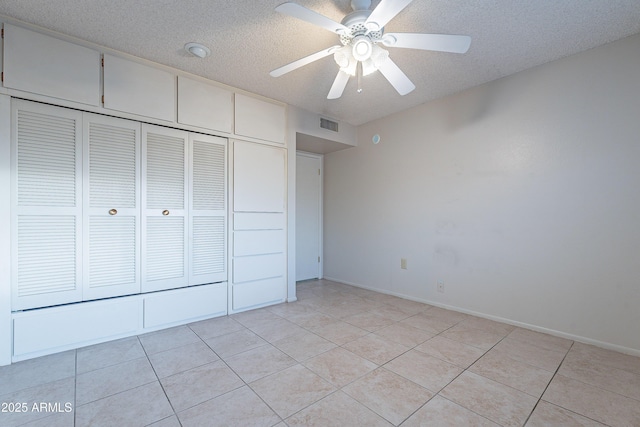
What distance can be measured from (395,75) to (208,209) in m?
2.16

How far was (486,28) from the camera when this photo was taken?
2.09 m

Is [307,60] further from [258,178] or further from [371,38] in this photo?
[258,178]

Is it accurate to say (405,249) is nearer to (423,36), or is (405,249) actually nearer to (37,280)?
(423,36)

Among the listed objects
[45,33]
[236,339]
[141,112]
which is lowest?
[236,339]

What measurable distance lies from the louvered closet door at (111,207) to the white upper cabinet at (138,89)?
16cm

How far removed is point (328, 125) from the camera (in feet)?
13.0

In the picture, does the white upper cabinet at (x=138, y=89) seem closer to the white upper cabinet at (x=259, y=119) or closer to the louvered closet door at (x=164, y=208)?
the louvered closet door at (x=164, y=208)

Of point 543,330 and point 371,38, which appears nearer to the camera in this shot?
point 371,38

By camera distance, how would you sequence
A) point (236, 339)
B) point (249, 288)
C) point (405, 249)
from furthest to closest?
point (405, 249)
point (249, 288)
point (236, 339)

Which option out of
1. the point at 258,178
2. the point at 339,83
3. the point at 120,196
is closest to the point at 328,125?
the point at 258,178

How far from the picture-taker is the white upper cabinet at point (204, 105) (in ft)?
9.05

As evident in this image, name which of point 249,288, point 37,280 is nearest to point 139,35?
point 37,280

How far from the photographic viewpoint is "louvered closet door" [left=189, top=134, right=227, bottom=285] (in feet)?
9.36

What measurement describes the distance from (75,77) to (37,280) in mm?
1602
